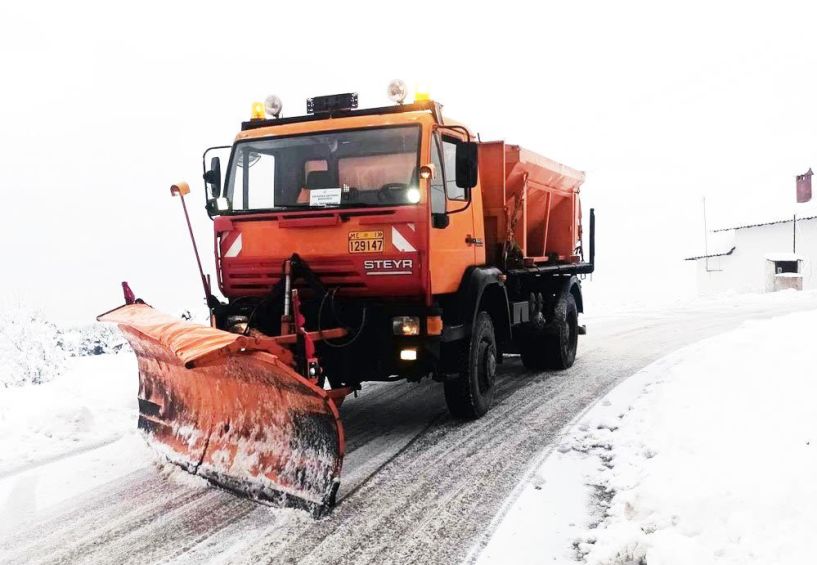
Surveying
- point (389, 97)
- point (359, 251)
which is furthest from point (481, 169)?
point (359, 251)

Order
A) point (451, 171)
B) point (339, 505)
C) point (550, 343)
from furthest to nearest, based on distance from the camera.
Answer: point (550, 343) → point (451, 171) → point (339, 505)

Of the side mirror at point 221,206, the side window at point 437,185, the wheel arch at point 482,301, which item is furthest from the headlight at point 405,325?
the side mirror at point 221,206

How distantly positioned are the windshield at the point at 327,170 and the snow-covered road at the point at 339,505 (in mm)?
2076

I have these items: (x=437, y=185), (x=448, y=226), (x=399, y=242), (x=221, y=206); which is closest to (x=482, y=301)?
(x=448, y=226)

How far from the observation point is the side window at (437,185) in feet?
17.9

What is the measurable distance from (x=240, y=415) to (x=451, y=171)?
2776 mm

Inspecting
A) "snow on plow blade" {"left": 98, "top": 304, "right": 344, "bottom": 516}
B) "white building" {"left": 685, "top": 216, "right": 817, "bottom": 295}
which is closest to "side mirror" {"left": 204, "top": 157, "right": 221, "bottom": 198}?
"snow on plow blade" {"left": 98, "top": 304, "right": 344, "bottom": 516}

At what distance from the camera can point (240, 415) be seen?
4457mm

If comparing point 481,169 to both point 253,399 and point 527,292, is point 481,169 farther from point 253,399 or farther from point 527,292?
point 253,399

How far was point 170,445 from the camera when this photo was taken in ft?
16.2

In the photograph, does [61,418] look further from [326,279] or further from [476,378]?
[476,378]

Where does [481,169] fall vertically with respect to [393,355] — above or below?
above

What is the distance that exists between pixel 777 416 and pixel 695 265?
4314cm

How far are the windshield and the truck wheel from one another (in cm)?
158
